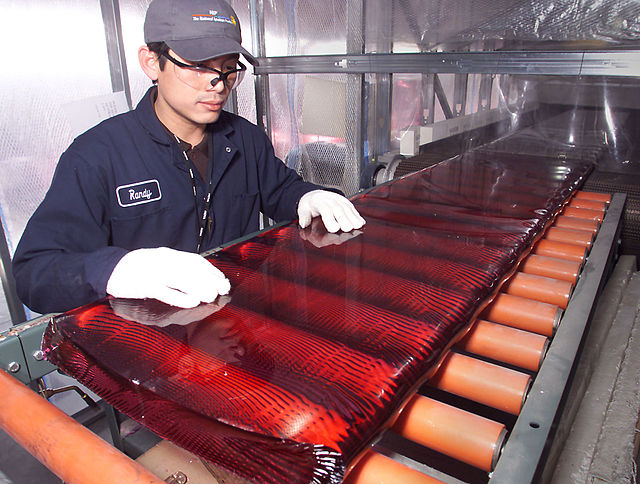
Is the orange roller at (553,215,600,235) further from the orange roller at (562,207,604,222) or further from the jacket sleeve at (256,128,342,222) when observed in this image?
the jacket sleeve at (256,128,342,222)

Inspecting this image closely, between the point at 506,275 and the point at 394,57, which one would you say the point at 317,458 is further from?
the point at 394,57

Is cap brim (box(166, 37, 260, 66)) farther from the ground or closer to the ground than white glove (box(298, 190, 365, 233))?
farther from the ground

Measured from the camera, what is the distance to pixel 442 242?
3.09 ft

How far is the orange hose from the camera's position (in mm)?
443

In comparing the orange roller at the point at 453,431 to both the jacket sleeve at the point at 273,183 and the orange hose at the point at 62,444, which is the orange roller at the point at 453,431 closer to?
the orange hose at the point at 62,444

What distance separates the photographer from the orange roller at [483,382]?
627mm

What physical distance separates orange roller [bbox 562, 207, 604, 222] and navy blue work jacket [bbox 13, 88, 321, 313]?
78 centimetres

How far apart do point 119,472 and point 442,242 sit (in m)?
0.71

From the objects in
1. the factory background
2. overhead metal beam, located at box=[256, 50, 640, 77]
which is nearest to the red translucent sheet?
overhead metal beam, located at box=[256, 50, 640, 77]

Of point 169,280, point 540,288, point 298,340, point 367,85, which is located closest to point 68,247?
point 169,280

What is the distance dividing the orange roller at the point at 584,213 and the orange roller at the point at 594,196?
0.36 feet

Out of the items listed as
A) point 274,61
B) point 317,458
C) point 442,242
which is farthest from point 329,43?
point 317,458

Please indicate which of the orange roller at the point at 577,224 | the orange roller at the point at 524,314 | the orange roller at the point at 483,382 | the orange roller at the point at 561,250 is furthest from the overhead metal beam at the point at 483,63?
the orange roller at the point at 483,382

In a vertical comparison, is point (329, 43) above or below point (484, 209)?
above
